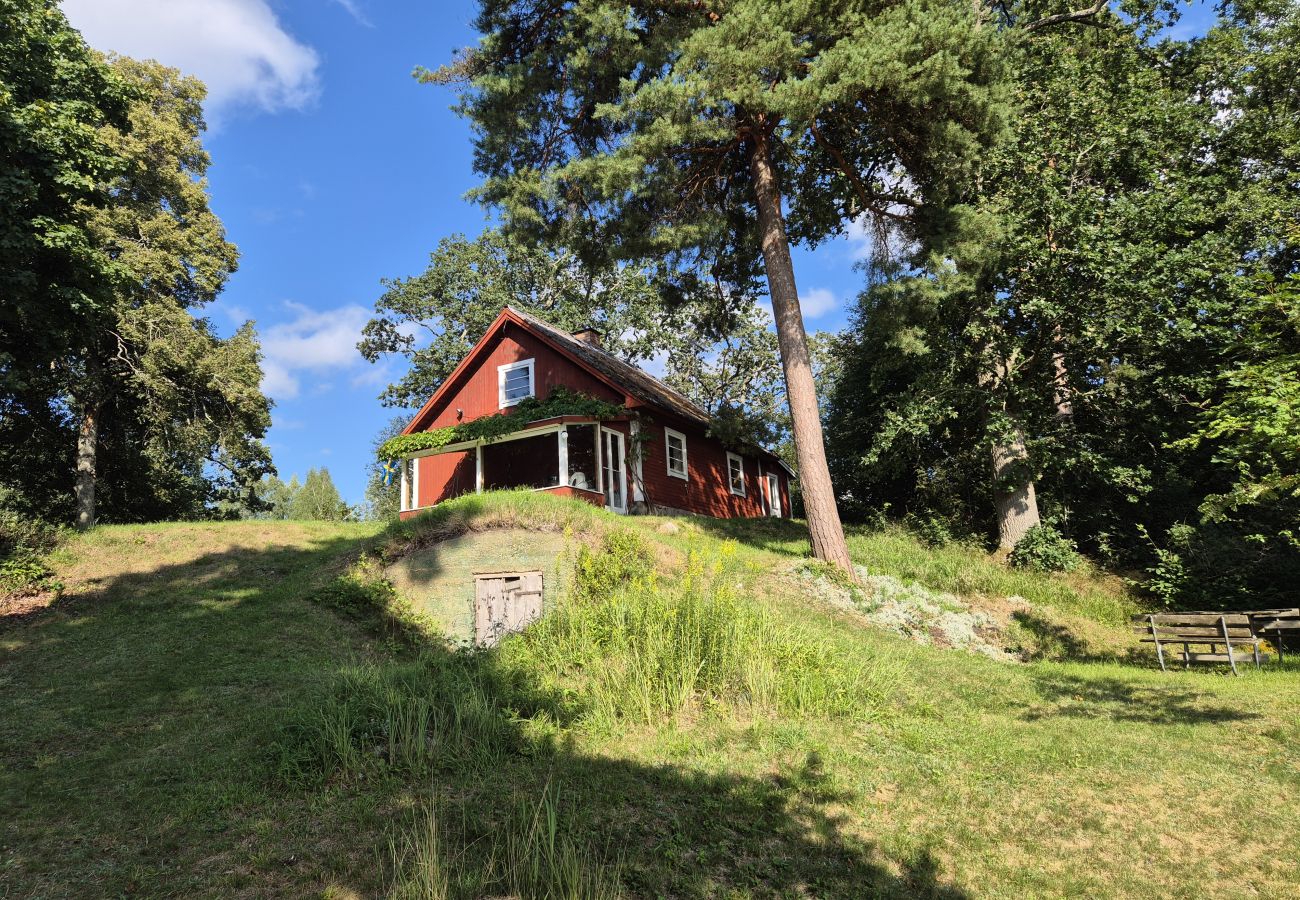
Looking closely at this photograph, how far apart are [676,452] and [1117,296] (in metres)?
13.1

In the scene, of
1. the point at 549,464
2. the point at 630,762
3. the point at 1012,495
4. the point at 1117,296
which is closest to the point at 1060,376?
the point at 1117,296

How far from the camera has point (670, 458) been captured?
23.2 metres

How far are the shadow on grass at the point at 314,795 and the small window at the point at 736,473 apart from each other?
18128 mm

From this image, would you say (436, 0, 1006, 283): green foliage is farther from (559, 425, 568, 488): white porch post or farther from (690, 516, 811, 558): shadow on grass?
(690, 516, 811, 558): shadow on grass

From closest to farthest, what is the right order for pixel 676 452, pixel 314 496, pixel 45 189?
pixel 45 189 < pixel 676 452 < pixel 314 496

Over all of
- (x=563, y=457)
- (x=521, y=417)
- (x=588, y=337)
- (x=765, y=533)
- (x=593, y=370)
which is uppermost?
(x=588, y=337)

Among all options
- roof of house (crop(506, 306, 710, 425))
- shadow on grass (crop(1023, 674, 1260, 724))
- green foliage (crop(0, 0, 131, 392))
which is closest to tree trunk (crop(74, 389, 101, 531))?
green foliage (crop(0, 0, 131, 392))

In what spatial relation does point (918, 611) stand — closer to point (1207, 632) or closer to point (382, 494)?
point (1207, 632)

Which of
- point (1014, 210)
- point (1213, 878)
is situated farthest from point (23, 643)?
point (1014, 210)

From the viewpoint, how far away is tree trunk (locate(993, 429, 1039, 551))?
17.0 m

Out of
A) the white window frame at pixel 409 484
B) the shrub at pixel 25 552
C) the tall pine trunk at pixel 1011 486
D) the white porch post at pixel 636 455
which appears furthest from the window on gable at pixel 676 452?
the shrub at pixel 25 552

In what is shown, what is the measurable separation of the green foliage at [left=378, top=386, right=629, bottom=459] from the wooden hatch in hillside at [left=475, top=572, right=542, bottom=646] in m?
7.94

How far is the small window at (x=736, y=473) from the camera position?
26.7 metres

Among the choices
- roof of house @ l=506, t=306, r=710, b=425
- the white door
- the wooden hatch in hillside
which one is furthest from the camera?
roof of house @ l=506, t=306, r=710, b=425
